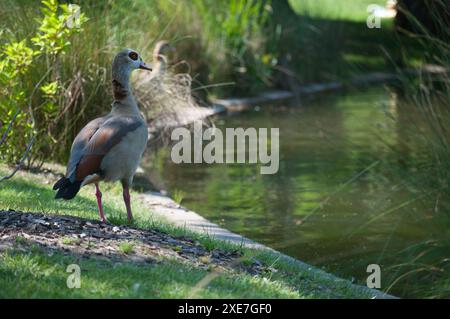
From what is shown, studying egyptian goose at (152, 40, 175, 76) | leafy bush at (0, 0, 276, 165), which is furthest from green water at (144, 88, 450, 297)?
leafy bush at (0, 0, 276, 165)

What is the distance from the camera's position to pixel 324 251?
A: 9.17m

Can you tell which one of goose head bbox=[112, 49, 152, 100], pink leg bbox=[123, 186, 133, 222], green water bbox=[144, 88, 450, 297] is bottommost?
green water bbox=[144, 88, 450, 297]

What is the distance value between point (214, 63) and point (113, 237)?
13.0 m

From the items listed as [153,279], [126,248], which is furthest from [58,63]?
[153,279]

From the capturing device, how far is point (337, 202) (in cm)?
1155

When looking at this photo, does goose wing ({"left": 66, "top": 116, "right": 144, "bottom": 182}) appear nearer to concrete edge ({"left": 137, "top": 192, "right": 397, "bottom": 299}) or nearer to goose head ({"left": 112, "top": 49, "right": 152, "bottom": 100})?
goose head ({"left": 112, "top": 49, "right": 152, "bottom": 100})

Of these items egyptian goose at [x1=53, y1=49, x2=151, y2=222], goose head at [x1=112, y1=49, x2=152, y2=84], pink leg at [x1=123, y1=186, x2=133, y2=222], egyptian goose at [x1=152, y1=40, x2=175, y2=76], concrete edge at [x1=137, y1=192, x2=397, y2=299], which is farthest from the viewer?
egyptian goose at [x1=152, y1=40, x2=175, y2=76]

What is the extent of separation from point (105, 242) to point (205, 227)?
2.59 meters

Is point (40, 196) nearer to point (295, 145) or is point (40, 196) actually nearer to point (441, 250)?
point (441, 250)

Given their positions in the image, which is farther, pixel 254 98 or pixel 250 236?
pixel 254 98

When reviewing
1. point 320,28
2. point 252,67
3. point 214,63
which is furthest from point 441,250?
point 320,28

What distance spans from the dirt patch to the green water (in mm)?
1046

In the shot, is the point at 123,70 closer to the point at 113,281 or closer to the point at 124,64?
the point at 124,64

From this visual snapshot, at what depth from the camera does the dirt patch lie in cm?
630
